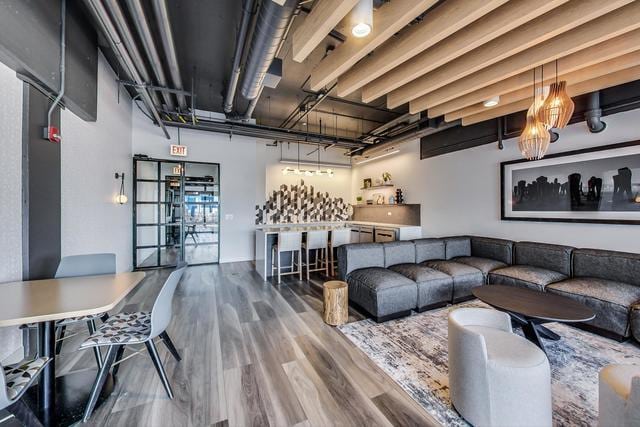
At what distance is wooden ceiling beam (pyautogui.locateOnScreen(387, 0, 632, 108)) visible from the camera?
74.1 inches

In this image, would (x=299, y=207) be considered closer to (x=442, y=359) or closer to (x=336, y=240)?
(x=336, y=240)

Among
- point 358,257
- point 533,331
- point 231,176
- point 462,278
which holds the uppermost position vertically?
point 231,176

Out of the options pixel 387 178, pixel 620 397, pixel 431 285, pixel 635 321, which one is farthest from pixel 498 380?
pixel 387 178

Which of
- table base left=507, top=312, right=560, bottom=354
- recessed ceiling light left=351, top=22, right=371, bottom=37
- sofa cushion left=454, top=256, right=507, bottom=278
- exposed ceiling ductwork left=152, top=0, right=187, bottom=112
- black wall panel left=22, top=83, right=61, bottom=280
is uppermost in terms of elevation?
exposed ceiling ductwork left=152, top=0, right=187, bottom=112

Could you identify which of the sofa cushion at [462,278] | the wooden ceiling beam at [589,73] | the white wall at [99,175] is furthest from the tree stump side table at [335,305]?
the wooden ceiling beam at [589,73]

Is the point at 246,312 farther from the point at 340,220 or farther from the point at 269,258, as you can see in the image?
the point at 340,220

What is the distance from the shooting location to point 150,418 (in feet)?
5.42

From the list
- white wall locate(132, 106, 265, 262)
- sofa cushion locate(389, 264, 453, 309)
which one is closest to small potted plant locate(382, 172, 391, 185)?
white wall locate(132, 106, 265, 262)

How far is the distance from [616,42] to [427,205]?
12.2ft

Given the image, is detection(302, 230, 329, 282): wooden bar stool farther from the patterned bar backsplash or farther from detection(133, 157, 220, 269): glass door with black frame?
detection(133, 157, 220, 269): glass door with black frame

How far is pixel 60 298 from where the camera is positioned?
163cm

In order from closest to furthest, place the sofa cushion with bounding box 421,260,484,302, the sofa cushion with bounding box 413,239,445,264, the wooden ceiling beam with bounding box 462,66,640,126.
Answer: the wooden ceiling beam with bounding box 462,66,640,126
the sofa cushion with bounding box 421,260,484,302
the sofa cushion with bounding box 413,239,445,264

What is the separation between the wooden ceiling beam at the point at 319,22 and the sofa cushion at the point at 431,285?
296 cm

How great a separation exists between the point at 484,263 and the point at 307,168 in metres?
4.96
